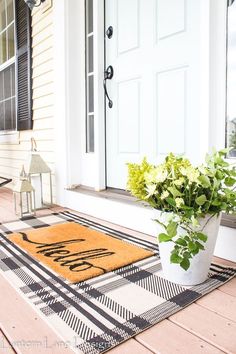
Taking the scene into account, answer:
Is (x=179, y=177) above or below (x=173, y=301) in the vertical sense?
above

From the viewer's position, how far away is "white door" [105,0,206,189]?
166 centimetres

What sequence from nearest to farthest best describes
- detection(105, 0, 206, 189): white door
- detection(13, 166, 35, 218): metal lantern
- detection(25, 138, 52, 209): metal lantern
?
detection(105, 0, 206, 189): white door → detection(13, 166, 35, 218): metal lantern → detection(25, 138, 52, 209): metal lantern

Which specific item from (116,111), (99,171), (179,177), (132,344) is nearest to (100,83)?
(116,111)

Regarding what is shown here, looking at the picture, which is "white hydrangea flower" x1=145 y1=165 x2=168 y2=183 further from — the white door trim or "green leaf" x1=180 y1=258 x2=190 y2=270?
the white door trim

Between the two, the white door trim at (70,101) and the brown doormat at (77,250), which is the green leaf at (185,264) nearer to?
the brown doormat at (77,250)

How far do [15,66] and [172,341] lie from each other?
316cm

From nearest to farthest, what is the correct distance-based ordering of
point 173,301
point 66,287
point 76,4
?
point 173,301 → point 66,287 → point 76,4

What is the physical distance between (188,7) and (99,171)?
3.83 ft

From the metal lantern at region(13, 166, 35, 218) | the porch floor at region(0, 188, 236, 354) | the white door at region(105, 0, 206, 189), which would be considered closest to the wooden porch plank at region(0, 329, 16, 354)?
the porch floor at region(0, 188, 236, 354)

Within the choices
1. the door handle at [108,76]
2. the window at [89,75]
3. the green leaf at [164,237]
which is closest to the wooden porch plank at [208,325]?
the green leaf at [164,237]

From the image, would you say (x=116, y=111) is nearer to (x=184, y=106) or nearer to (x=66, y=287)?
(x=184, y=106)

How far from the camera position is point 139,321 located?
3.00 feet

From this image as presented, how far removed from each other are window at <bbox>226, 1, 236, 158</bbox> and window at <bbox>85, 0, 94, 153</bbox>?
1.20m

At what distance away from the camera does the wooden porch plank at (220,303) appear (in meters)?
0.96
